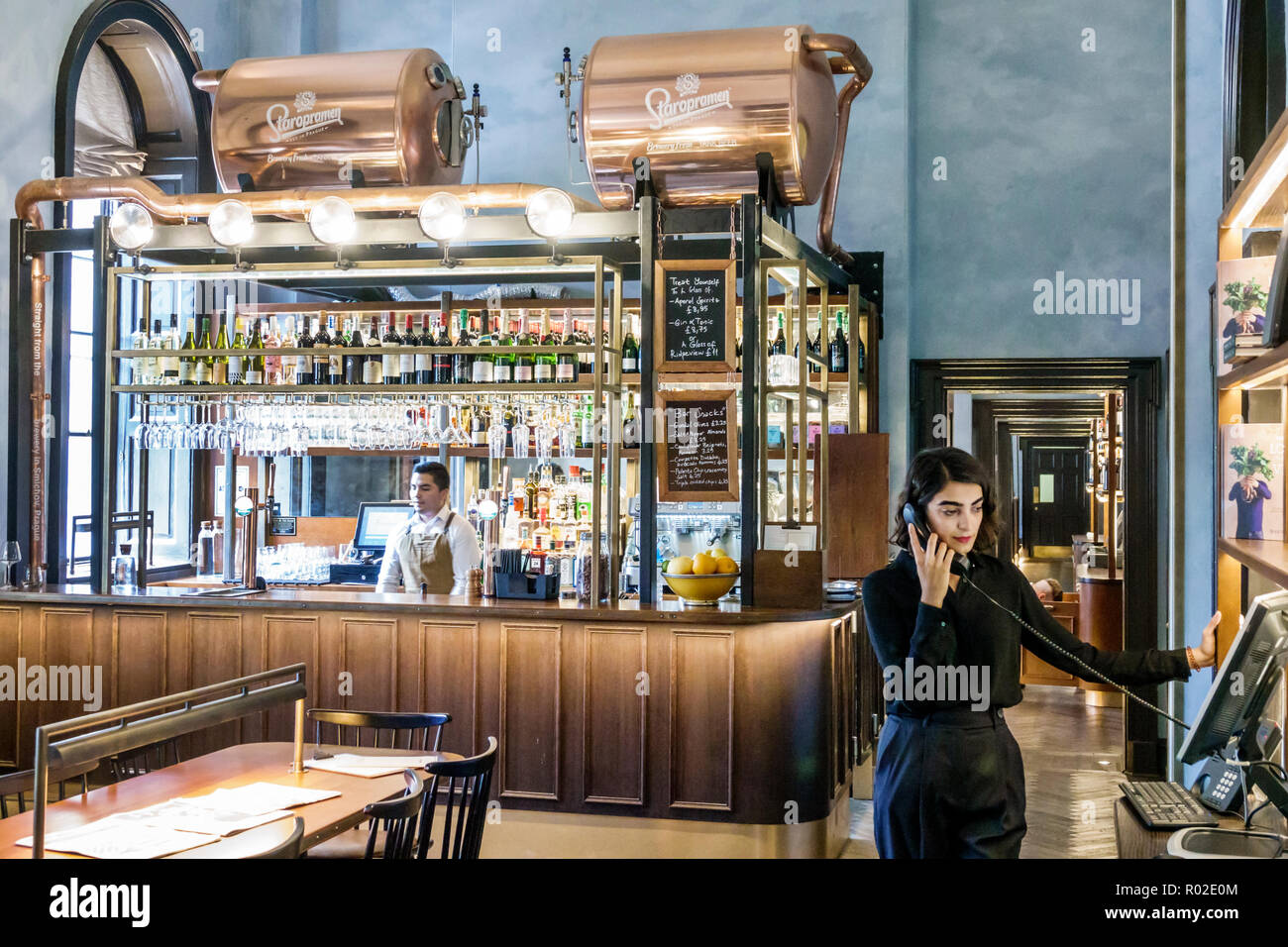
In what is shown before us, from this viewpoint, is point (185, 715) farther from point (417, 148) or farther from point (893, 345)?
point (893, 345)

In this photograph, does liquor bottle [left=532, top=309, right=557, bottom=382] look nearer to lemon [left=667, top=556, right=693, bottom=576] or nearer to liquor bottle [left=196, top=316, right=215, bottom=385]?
lemon [left=667, top=556, right=693, bottom=576]

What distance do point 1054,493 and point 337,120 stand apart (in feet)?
41.5

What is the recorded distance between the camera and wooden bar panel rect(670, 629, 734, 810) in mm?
5137

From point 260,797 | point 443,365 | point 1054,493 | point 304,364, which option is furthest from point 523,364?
point 1054,493

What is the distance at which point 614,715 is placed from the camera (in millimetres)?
5266

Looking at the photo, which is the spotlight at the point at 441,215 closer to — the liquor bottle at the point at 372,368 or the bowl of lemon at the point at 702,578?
the liquor bottle at the point at 372,368

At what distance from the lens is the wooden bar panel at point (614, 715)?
5230 millimetres

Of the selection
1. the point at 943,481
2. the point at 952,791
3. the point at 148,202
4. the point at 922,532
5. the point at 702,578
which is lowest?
the point at 952,791

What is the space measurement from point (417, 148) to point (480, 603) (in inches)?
100

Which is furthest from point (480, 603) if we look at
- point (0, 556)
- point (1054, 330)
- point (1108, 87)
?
point (1108, 87)

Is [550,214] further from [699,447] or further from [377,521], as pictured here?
[377,521]

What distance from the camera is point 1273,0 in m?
3.45

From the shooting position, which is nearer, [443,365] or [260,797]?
[260,797]
